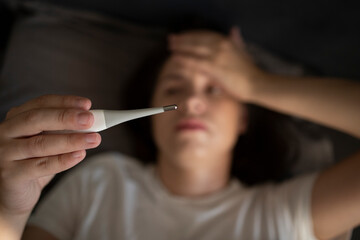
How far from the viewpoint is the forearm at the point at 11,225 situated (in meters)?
0.48

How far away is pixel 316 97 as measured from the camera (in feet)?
2.32

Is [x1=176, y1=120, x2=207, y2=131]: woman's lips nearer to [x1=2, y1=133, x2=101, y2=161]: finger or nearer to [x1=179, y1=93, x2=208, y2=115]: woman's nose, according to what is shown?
[x1=179, y1=93, x2=208, y2=115]: woman's nose

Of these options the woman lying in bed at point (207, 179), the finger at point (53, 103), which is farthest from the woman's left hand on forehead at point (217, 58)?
the finger at point (53, 103)

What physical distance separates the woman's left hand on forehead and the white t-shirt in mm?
223

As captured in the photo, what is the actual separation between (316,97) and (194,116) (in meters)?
0.24

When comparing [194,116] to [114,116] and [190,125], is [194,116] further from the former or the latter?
[114,116]

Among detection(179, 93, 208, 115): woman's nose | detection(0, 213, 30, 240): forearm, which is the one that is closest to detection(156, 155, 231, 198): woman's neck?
detection(179, 93, 208, 115): woman's nose

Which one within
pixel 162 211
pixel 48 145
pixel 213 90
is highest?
pixel 213 90

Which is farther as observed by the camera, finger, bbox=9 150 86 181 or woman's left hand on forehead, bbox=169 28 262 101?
woman's left hand on forehead, bbox=169 28 262 101

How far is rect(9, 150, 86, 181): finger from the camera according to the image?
43 centimetres

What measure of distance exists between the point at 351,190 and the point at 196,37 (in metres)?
0.45

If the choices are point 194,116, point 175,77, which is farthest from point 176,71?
point 194,116

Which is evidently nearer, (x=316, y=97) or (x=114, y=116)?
(x=114, y=116)

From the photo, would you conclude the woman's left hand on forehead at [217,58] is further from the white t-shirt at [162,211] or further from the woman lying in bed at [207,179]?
the white t-shirt at [162,211]
